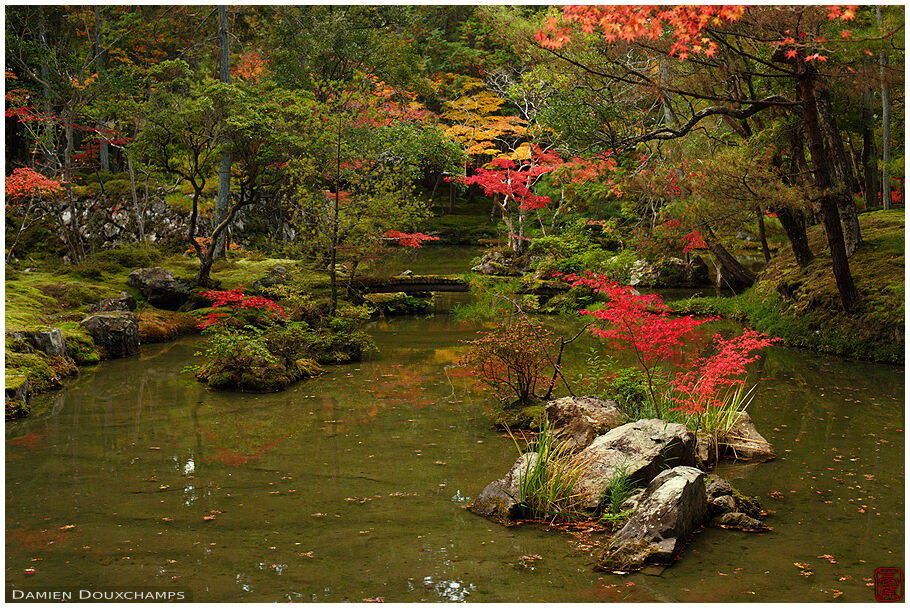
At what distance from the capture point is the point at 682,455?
540 cm

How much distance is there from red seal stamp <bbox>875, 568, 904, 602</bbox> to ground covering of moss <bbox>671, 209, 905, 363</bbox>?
276 inches

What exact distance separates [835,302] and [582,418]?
7.01 metres

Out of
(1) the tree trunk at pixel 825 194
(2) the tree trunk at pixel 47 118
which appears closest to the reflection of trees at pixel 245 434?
(1) the tree trunk at pixel 825 194

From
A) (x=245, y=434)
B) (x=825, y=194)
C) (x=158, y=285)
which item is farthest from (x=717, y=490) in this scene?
(x=158, y=285)

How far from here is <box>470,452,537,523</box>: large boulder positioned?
490 cm

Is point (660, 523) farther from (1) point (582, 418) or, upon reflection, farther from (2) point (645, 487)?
(1) point (582, 418)

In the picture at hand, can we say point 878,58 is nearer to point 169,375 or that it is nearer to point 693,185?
point 693,185

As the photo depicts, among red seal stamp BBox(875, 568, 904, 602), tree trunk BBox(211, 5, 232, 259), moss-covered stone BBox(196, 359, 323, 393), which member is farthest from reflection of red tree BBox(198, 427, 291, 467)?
tree trunk BBox(211, 5, 232, 259)

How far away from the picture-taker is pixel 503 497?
5.00m

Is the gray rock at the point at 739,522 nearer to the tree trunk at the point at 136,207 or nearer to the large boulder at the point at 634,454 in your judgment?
the large boulder at the point at 634,454

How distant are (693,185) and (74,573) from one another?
10.5m

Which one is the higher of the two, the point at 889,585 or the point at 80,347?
the point at 80,347

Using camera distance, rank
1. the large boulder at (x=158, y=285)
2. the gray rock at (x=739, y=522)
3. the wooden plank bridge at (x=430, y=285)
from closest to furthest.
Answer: the gray rock at (x=739, y=522) < the large boulder at (x=158, y=285) < the wooden plank bridge at (x=430, y=285)

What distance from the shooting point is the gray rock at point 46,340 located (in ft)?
29.9
